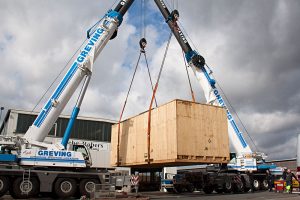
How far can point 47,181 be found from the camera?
12.0 meters

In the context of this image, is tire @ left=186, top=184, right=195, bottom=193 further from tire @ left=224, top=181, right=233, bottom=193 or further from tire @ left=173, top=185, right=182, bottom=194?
tire @ left=224, top=181, right=233, bottom=193

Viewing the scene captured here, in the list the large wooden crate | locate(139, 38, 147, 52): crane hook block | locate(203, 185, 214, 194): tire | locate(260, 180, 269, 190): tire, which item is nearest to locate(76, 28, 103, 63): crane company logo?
locate(139, 38, 147, 52): crane hook block

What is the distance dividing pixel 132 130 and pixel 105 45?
426 cm

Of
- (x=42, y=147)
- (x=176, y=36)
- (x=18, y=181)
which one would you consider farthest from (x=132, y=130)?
(x=176, y=36)

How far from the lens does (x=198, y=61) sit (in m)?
19.0

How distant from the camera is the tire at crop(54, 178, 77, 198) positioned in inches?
480

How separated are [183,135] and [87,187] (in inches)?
180

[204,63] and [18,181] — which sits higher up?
[204,63]

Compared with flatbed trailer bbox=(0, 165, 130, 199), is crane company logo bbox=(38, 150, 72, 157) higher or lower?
higher

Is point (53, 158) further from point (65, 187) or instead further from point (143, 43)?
point (143, 43)

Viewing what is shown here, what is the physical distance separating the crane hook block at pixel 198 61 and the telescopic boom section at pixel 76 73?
5605mm

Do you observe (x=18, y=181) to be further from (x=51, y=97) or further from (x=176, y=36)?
(x=176, y=36)

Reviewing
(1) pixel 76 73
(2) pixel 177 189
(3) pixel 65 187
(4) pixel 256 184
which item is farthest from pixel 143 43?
(4) pixel 256 184

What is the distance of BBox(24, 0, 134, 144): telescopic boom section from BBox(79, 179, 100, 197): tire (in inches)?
95.5
